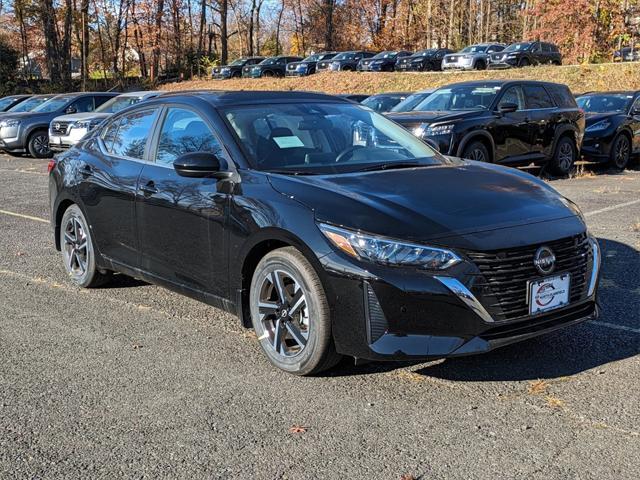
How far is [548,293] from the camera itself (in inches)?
153

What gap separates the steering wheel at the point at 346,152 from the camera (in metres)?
4.75

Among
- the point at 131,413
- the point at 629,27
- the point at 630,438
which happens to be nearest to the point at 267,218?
the point at 131,413

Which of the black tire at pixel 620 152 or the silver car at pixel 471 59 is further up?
the silver car at pixel 471 59

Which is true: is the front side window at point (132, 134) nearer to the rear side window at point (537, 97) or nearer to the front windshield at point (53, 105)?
the rear side window at point (537, 97)

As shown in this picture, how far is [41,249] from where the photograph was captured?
7.65 m

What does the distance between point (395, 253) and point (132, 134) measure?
2.73 metres

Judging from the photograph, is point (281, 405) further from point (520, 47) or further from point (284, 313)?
point (520, 47)

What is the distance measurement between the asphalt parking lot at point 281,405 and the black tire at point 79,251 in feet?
1.63

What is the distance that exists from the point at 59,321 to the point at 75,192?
123 centimetres

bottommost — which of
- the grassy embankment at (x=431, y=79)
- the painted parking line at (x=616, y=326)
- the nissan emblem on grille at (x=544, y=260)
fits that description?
the painted parking line at (x=616, y=326)

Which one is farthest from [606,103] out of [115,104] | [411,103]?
[115,104]

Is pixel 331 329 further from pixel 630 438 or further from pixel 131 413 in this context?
pixel 630 438

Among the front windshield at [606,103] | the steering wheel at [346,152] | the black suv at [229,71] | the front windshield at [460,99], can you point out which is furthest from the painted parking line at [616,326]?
the black suv at [229,71]

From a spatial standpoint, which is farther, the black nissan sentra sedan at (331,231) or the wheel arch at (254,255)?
the wheel arch at (254,255)
